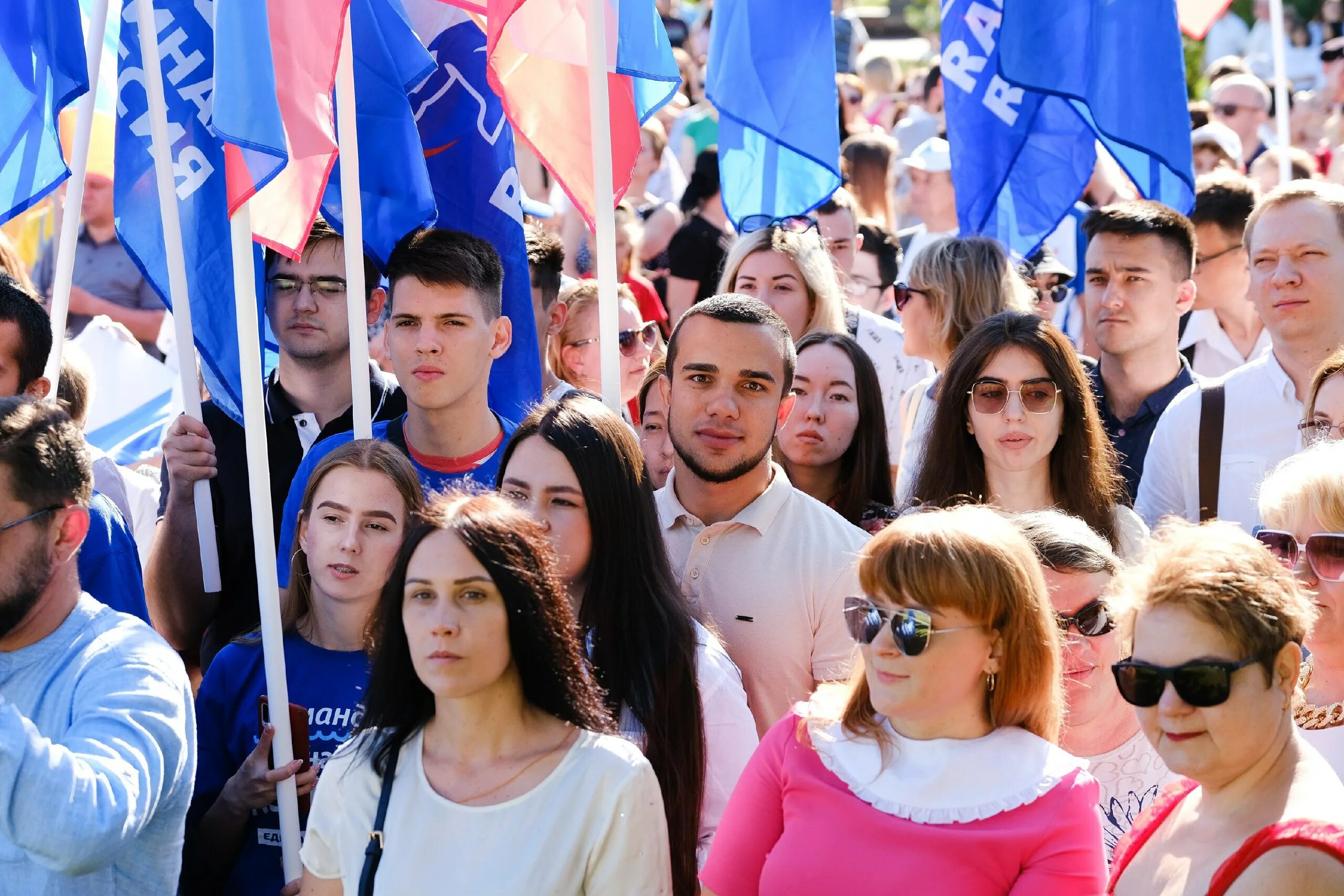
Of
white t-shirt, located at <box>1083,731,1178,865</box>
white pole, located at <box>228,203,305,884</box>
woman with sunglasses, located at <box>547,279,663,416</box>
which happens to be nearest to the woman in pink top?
white t-shirt, located at <box>1083,731,1178,865</box>

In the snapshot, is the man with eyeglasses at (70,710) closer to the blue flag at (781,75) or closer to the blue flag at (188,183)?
the blue flag at (188,183)

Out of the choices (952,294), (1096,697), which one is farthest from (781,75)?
(1096,697)

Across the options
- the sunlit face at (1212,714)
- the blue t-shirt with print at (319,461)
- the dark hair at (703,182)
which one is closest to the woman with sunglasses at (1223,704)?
the sunlit face at (1212,714)

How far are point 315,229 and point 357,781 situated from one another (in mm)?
2446

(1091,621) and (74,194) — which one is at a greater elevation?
(74,194)

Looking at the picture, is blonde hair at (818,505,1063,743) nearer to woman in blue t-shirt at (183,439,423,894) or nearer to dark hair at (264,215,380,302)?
woman in blue t-shirt at (183,439,423,894)

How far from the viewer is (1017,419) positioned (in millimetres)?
4281

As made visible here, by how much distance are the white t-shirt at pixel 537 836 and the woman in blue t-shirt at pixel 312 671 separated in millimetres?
882

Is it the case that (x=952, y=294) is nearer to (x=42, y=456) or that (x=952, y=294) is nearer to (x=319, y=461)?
(x=319, y=461)

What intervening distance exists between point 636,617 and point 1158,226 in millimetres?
2806

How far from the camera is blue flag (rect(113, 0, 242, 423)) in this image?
4445 mm

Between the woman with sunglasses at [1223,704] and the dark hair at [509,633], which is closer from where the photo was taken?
the woman with sunglasses at [1223,704]

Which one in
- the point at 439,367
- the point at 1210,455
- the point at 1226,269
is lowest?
the point at 1210,455

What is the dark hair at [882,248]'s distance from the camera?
7.61 m
